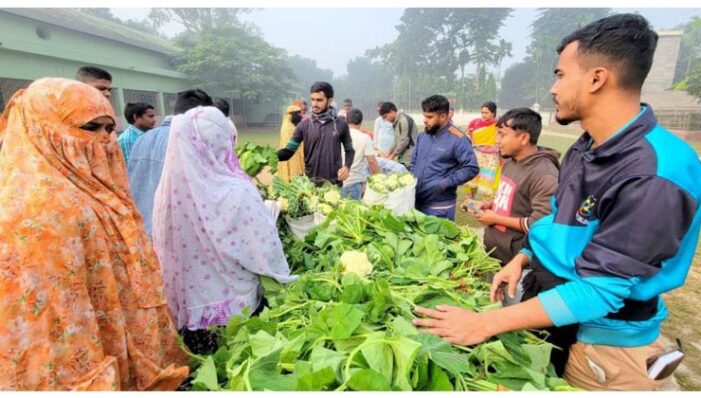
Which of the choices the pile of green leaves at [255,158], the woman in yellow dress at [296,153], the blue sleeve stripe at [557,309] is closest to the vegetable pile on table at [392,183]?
the pile of green leaves at [255,158]

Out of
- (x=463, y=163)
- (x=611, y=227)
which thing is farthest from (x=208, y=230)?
(x=463, y=163)

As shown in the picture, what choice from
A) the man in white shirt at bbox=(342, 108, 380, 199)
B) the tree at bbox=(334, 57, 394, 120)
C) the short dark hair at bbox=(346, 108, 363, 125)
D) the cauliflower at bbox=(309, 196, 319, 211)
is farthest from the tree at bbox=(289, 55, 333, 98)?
the cauliflower at bbox=(309, 196, 319, 211)

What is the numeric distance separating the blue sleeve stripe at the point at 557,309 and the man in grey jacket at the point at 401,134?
5888 mm

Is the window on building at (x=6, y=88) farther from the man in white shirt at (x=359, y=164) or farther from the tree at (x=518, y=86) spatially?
the tree at (x=518, y=86)

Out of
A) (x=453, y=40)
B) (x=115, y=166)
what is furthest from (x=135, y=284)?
(x=453, y=40)

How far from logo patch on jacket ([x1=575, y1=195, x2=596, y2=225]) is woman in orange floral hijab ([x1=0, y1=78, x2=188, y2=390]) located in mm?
1445

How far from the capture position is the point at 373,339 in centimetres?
108

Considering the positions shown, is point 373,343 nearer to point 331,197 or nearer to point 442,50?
point 331,197

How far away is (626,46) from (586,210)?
0.49m

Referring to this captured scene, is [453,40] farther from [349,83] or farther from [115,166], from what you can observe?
[115,166]

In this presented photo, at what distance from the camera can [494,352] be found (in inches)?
44.3

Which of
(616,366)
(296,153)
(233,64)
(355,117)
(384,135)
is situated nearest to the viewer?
(616,366)

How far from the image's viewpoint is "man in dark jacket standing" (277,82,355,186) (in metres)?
4.00

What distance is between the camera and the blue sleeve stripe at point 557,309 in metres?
1.03
